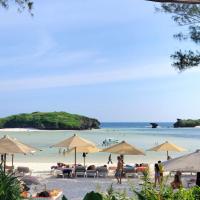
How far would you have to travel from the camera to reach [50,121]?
479ft

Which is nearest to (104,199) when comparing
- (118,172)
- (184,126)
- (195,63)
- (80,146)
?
(195,63)

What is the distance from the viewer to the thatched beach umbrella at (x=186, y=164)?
464 inches

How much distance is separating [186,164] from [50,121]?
13531cm

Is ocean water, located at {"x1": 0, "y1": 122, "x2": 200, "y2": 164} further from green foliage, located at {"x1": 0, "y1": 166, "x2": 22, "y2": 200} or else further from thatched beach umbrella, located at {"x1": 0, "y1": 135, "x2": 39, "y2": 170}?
green foliage, located at {"x1": 0, "y1": 166, "x2": 22, "y2": 200}

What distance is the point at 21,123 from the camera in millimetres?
149000

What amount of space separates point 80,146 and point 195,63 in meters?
7.86

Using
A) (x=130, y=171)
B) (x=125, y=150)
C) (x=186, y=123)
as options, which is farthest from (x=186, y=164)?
(x=186, y=123)

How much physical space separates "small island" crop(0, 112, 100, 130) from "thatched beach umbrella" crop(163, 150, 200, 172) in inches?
5150

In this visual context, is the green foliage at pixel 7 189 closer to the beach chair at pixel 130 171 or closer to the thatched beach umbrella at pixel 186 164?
the thatched beach umbrella at pixel 186 164

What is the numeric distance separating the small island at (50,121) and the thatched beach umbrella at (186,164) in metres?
131

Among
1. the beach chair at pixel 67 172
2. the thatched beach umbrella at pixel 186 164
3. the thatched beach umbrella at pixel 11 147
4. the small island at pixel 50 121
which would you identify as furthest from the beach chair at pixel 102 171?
the small island at pixel 50 121

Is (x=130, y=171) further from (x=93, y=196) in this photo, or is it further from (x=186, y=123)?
(x=186, y=123)

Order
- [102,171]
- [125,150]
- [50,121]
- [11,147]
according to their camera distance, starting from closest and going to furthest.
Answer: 1. [11,147]
2. [125,150]
3. [102,171]
4. [50,121]

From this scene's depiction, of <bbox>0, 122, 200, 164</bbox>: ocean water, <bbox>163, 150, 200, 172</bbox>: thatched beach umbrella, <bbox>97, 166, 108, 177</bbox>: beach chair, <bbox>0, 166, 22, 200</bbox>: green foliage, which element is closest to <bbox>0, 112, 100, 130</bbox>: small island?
<bbox>0, 122, 200, 164</bbox>: ocean water
